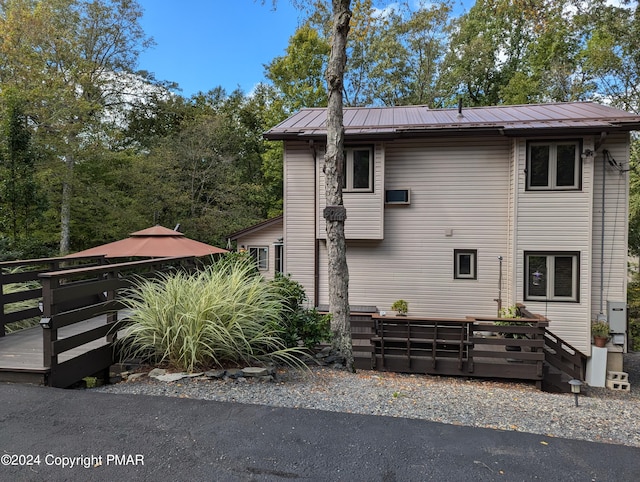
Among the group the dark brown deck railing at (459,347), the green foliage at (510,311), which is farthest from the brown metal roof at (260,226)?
the green foliage at (510,311)

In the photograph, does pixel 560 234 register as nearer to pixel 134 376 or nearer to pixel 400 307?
pixel 400 307

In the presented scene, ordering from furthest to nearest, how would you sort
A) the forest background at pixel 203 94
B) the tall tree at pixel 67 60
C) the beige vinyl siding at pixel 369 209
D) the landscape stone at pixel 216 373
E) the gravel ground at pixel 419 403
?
the tall tree at pixel 67 60 < the forest background at pixel 203 94 < the beige vinyl siding at pixel 369 209 < the landscape stone at pixel 216 373 < the gravel ground at pixel 419 403

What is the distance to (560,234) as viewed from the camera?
8.61 meters

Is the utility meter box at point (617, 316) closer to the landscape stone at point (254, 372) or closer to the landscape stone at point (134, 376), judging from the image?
the landscape stone at point (254, 372)

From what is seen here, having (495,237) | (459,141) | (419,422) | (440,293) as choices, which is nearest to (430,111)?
(459,141)

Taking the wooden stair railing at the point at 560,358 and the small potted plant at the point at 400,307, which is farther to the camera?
the small potted plant at the point at 400,307

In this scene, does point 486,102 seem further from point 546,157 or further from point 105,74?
point 105,74

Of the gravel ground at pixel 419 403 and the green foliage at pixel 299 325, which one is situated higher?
the green foliage at pixel 299 325

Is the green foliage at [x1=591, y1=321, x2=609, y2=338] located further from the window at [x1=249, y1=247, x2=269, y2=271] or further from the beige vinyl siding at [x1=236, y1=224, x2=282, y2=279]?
the window at [x1=249, y1=247, x2=269, y2=271]

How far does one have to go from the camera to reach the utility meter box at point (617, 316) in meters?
8.50

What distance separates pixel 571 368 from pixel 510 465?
643 cm

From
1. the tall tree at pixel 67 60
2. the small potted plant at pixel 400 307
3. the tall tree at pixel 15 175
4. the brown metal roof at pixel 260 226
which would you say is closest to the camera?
the small potted plant at pixel 400 307

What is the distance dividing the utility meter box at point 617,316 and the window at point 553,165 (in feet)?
9.19

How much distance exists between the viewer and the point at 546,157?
8.73m
